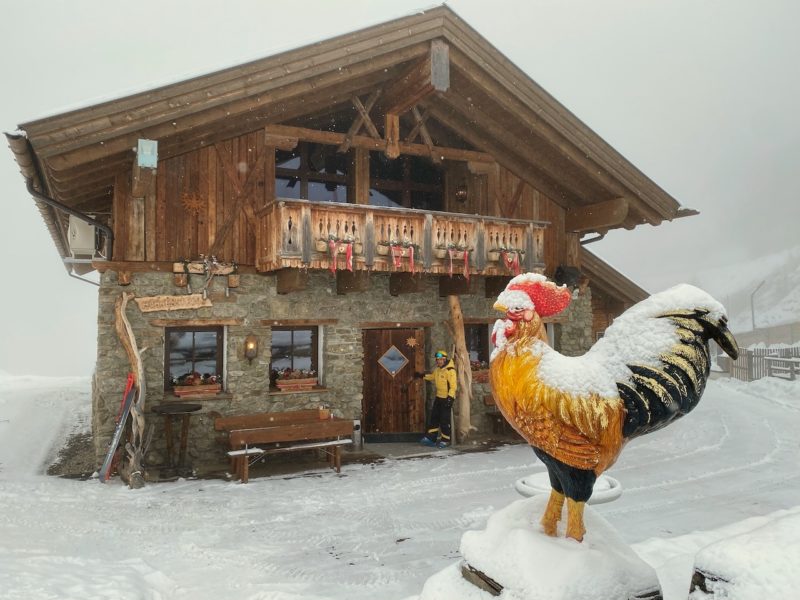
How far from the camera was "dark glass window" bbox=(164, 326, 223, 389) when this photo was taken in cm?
1031

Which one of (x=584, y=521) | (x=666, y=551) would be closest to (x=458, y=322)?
(x=666, y=551)

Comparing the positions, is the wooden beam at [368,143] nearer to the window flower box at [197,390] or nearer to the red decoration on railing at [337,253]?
the red decoration on railing at [337,253]

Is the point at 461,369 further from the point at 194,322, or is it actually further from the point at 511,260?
the point at 194,322

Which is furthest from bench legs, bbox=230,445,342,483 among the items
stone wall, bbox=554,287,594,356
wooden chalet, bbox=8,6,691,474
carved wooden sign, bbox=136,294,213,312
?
stone wall, bbox=554,287,594,356

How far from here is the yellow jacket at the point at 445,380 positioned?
11.5 m

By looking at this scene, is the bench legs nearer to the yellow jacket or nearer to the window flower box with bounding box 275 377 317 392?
the window flower box with bounding box 275 377 317 392

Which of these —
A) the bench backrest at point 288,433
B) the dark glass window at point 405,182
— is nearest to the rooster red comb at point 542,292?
the bench backrest at point 288,433

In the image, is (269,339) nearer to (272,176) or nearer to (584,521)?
(272,176)

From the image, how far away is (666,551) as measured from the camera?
557cm

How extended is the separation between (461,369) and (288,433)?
13.7 feet

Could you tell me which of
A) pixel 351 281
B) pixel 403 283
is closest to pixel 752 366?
pixel 403 283

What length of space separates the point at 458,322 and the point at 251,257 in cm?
440

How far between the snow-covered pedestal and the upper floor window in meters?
9.21

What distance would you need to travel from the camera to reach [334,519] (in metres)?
7.16
